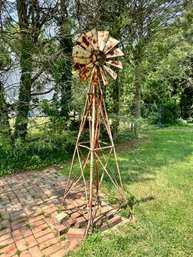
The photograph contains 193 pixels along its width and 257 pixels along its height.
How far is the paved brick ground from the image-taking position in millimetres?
2469

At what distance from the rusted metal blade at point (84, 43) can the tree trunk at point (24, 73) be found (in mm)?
2725

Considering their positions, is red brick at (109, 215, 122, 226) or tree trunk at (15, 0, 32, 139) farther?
tree trunk at (15, 0, 32, 139)

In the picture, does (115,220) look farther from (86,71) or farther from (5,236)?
(86,71)

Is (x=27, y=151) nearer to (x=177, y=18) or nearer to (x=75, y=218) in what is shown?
(x=75, y=218)

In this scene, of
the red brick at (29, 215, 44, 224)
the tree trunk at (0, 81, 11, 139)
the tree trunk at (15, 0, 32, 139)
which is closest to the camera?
the red brick at (29, 215, 44, 224)

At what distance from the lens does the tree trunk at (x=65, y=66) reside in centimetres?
548

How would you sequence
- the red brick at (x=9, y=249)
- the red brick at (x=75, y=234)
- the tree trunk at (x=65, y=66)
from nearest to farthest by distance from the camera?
the red brick at (x=9, y=249) → the red brick at (x=75, y=234) → the tree trunk at (x=65, y=66)

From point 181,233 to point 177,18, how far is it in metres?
6.46

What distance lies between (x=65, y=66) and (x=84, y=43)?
3.02m

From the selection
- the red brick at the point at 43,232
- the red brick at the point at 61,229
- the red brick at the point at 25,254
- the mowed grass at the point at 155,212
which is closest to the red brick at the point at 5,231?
the red brick at the point at 43,232

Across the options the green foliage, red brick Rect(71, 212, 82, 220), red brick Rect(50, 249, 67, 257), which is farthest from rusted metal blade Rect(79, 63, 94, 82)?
the green foliage

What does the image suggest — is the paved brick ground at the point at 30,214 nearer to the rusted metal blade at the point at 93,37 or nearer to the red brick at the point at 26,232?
the red brick at the point at 26,232

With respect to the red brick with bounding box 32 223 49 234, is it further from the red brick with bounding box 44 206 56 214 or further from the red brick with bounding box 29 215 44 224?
the red brick with bounding box 44 206 56 214

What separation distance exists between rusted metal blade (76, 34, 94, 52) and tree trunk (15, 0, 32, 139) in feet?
8.94
